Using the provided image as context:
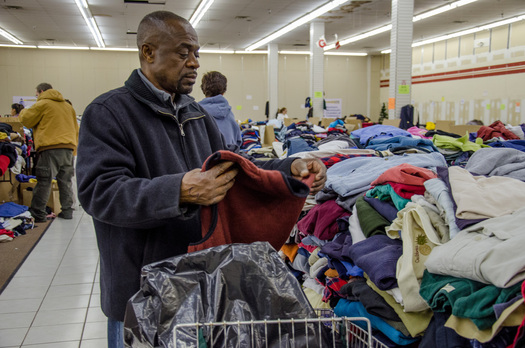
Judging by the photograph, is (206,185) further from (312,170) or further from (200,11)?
(200,11)

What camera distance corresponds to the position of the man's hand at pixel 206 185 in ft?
4.14

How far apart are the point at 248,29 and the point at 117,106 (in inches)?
595

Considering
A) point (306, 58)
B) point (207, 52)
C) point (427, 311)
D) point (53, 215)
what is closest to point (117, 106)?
point (427, 311)

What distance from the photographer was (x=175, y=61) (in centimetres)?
155

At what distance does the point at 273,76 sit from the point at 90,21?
7.63 metres

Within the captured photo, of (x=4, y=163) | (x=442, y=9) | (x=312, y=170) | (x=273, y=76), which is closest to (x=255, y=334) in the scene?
(x=312, y=170)

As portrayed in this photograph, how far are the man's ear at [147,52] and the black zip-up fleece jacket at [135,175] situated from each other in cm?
7

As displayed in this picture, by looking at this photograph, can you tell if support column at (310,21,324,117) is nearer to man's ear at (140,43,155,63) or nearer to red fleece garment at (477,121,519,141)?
red fleece garment at (477,121,519,141)

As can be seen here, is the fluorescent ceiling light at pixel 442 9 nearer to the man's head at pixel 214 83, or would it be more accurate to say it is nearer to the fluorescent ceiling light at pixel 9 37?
the man's head at pixel 214 83

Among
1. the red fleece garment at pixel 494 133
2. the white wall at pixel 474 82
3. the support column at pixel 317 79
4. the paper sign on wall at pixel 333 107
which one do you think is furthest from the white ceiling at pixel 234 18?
the red fleece garment at pixel 494 133

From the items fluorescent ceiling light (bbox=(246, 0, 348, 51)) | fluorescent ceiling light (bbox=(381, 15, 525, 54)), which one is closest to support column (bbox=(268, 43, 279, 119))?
fluorescent ceiling light (bbox=(246, 0, 348, 51))

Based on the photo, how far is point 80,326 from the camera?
11.9 ft

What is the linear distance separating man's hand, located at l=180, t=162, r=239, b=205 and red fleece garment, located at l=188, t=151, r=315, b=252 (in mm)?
39

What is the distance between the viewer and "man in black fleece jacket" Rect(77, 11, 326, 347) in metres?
1.36
